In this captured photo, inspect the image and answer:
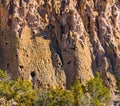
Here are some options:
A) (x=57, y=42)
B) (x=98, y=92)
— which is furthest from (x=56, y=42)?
(x=98, y=92)

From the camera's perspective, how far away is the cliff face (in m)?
78.3

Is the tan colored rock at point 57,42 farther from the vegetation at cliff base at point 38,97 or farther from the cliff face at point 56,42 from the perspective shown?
the vegetation at cliff base at point 38,97

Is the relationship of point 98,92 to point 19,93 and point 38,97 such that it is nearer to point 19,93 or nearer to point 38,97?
point 38,97

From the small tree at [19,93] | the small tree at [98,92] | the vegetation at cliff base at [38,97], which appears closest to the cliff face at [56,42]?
the small tree at [98,92]

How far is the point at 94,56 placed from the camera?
279 feet

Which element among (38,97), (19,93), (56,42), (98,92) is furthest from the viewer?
(56,42)

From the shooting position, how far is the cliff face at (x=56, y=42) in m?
78.3

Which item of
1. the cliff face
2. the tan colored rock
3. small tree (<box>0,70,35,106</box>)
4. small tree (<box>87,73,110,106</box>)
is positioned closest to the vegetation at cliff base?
small tree (<box>0,70,35,106</box>)

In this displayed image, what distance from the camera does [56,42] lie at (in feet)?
273

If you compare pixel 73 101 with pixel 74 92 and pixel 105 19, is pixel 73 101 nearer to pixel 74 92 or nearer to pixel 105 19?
pixel 74 92

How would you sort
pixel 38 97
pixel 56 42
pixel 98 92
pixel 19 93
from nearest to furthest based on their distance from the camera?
pixel 38 97
pixel 19 93
pixel 98 92
pixel 56 42

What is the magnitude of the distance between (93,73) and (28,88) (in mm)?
29243

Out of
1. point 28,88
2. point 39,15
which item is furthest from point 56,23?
point 28,88

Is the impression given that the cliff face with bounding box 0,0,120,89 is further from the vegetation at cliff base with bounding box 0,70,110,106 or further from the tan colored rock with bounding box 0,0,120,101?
the vegetation at cliff base with bounding box 0,70,110,106
